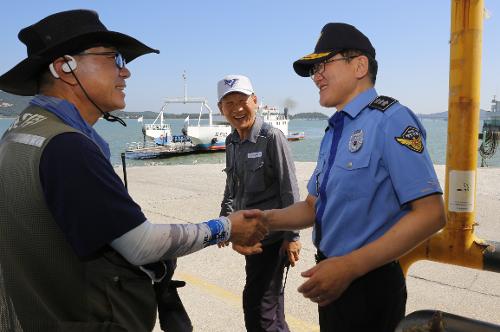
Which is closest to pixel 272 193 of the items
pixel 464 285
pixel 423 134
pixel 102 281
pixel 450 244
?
pixel 450 244

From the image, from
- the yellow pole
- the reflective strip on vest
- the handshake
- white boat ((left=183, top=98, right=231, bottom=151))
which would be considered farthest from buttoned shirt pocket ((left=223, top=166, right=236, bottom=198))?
white boat ((left=183, top=98, right=231, bottom=151))

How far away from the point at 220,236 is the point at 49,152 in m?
0.89

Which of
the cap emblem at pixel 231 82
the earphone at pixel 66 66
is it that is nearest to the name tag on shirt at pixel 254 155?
the cap emblem at pixel 231 82

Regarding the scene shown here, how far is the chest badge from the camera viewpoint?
75.2 inches

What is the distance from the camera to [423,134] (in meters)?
1.90

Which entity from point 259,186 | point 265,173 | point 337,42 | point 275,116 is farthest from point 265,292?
point 275,116

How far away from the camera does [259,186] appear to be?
3367 millimetres

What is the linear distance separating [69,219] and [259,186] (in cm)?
203

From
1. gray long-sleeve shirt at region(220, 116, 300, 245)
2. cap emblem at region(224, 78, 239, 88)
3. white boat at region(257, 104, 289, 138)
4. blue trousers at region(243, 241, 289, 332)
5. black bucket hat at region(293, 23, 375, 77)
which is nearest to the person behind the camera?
black bucket hat at region(293, 23, 375, 77)

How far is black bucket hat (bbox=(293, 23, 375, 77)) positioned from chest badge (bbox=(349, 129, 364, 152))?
45 centimetres

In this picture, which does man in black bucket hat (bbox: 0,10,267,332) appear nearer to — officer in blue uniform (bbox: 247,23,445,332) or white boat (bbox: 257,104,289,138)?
officer in blue uniform (bbox: 247,23,445,332)

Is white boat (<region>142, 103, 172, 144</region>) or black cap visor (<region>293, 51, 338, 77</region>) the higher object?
black cap visor (<region>293, 51, 338, 77</region>)

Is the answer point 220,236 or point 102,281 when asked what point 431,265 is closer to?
point 220,236

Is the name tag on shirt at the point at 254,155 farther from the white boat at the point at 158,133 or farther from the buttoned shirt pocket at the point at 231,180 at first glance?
the white boat at the point at 158,133
